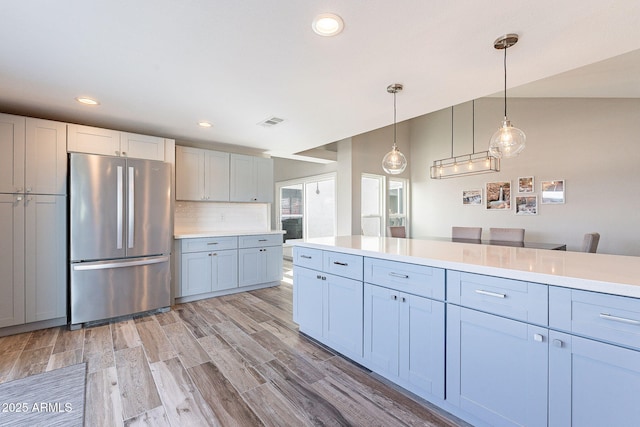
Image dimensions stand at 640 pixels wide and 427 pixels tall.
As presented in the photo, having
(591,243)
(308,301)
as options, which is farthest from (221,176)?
(591,243)

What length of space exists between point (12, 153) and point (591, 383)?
458 cm

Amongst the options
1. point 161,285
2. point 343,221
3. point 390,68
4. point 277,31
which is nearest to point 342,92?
point 390,68

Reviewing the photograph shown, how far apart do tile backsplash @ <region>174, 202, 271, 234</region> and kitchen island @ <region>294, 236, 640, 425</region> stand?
9.36ft

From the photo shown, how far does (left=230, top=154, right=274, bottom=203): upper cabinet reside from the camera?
4312 millimetres

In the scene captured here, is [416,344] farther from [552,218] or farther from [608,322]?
[552,218]

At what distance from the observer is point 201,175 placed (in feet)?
13.1

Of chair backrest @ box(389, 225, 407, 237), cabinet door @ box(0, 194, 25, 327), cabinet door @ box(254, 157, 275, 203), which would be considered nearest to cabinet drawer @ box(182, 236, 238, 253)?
cabinet door @ box(254, 157, 275, 203)

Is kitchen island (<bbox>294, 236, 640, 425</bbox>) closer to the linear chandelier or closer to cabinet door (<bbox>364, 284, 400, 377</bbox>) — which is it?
cabinet door (<bbox>364, 284, 400, 377</bbox>)

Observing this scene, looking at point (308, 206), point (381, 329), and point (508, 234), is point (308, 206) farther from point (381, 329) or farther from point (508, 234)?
point (381, 329)

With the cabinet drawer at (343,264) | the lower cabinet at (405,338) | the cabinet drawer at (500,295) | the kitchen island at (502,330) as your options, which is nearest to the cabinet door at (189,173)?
the cabinet drawer at (343,264)

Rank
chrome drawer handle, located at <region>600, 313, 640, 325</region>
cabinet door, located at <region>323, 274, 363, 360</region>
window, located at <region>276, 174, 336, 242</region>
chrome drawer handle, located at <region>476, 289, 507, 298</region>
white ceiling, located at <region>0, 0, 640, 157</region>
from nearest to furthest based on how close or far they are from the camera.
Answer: chrome drawer handle, located at <region>600, 313, 640, 325</region> < chrome drawer handle, located at <region>476, 289, 507, 298</region> < white ceiling, located at <region>0, 0, 640, 157</region> < cabinet door, located at <region>323, 274, 363, 360</region> < window, located at <region>276, 174, 336, 242</region>

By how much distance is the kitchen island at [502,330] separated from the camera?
1.11 metres

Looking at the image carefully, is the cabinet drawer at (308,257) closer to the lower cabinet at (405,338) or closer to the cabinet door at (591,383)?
the lower cabinet at (405,338)

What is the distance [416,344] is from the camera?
1.74 meters
